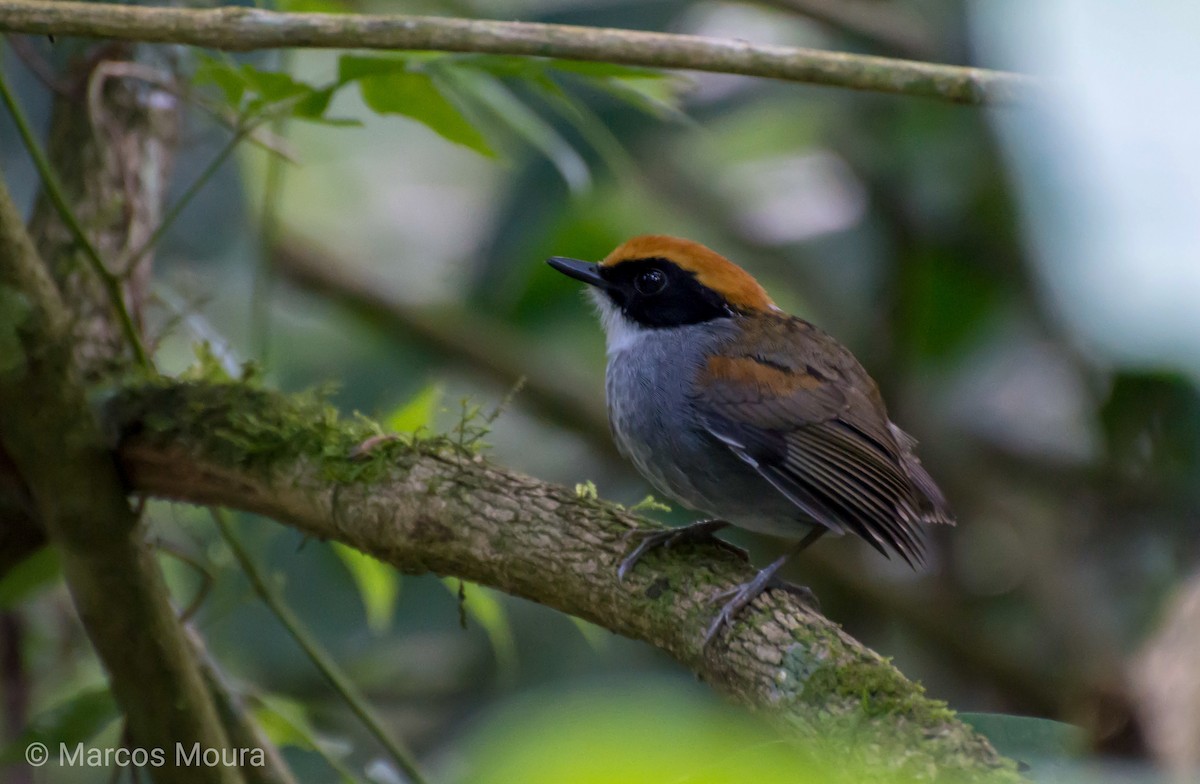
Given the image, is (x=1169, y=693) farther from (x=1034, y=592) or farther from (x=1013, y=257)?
(x=1013, y=257)

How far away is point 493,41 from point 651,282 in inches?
51.5

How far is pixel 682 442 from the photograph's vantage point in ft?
9.60

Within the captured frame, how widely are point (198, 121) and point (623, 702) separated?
12.1ft

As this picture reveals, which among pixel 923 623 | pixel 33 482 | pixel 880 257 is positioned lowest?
pixel 33 482

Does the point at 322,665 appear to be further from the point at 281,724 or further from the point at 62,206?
the point at 62,206

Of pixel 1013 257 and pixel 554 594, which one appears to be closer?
pixel 554 594

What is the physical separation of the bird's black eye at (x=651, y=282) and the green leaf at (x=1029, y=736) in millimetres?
1865

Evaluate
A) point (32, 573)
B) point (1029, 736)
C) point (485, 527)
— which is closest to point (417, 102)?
point (485, 527)

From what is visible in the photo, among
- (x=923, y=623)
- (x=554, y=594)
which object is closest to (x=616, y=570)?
(x=554, y=594)

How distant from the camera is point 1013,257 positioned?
5.05m

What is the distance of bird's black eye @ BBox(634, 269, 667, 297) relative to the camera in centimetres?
338

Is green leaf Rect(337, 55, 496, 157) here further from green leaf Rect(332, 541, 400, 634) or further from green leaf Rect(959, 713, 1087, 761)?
green leaf Rect(959, 713, 1087, 761)

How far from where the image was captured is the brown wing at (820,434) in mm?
2678

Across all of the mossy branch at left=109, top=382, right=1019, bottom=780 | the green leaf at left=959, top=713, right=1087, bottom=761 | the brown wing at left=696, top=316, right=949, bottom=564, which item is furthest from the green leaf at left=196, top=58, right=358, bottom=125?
the green leaf at left=959, top=713, right=1087, bottom=761
